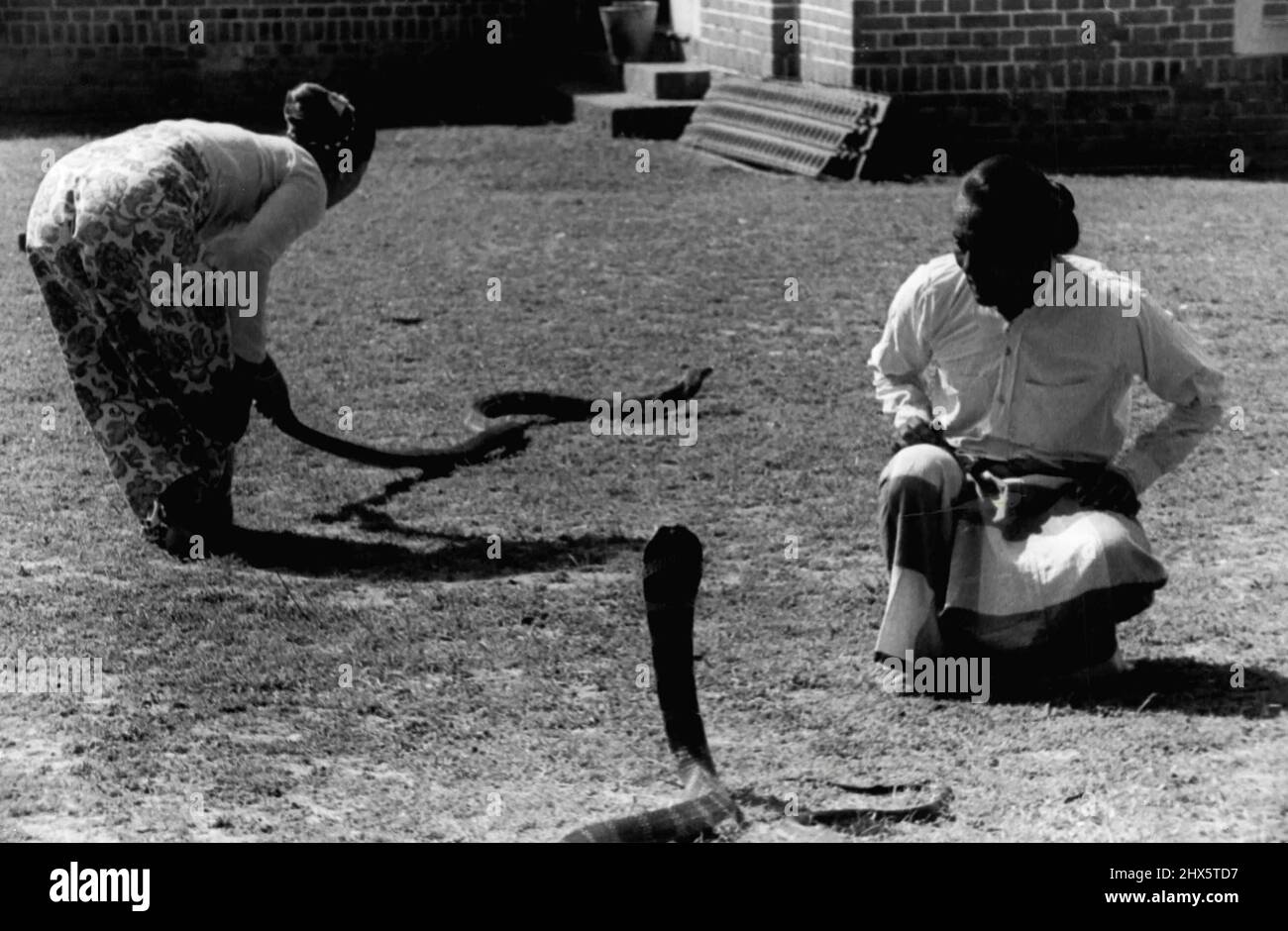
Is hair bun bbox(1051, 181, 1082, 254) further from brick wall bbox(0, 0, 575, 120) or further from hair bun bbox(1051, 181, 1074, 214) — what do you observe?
brick wall bbox(0, 0, 575, 120)

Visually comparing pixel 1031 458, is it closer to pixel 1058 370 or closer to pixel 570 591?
pixel 1058 370

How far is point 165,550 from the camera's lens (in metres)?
6.71

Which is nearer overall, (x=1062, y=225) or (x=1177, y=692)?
(x=1062, y=225)

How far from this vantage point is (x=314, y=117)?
688 cm

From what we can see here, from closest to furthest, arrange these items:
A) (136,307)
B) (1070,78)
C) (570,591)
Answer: (570,591)
(136,307)
(1070,78)

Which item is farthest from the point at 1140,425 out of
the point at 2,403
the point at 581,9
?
the point at 581,9

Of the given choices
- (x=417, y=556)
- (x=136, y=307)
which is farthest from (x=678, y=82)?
(x=136, y=307)

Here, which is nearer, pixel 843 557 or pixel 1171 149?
pixel 843 557

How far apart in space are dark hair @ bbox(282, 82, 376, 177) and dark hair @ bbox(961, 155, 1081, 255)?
259 centimetres

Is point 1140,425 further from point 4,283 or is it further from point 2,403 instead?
point 4,283

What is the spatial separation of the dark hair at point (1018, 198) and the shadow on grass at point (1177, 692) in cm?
111

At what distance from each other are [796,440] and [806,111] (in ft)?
21.2

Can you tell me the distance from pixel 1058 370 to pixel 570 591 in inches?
68.2

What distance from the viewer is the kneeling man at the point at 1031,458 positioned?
16.9 feet
